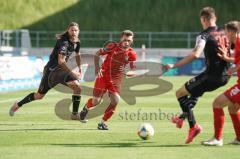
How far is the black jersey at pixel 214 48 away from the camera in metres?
10.8

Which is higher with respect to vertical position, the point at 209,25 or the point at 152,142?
the point at 209,25

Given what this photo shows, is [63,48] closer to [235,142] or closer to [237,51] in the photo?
[237,51]

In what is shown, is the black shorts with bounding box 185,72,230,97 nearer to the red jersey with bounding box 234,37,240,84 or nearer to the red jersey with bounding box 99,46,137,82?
the red jersey with bounding box 234,37,240,84

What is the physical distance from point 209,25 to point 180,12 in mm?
42563

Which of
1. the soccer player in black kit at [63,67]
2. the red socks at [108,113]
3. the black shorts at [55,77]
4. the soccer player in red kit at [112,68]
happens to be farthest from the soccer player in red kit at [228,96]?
the black shorts at [55,77]

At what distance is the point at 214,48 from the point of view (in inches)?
427

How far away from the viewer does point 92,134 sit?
1238 cm

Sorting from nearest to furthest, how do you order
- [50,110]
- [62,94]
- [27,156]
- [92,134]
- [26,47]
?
[27,156] < [92,134] < [50,110] < [62,94] < [26,47]

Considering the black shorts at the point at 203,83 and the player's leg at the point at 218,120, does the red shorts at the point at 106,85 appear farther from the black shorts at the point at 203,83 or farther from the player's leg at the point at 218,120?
the player's leg at the point at 218,120

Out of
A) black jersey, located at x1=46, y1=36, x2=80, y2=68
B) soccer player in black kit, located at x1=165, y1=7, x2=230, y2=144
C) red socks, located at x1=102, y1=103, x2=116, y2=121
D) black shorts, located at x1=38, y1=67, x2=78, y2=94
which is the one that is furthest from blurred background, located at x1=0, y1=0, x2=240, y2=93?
soccer player in black kit, located at x1=165, y1=7, x2=230, y2=144

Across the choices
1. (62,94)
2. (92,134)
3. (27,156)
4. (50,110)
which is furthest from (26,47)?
(27,156)

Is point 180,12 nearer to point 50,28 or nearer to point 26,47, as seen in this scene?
point 50,28

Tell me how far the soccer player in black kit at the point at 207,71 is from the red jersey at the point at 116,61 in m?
2.84

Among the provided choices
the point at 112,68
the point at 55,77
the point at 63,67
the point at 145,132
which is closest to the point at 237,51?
the point at 145,132
